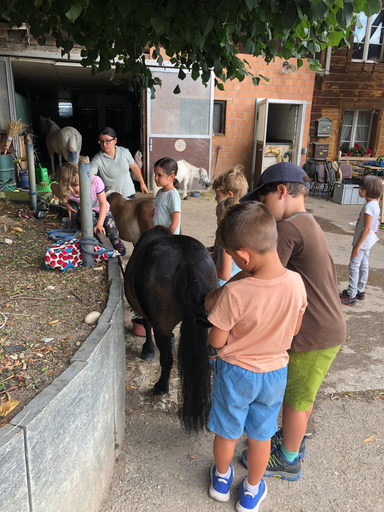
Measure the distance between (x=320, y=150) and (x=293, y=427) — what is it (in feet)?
39.9

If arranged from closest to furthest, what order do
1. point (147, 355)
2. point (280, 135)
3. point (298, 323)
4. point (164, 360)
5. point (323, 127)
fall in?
point (298, 323) < point (164, 360) < point (147, 355) < point (323, 127) < point (280, 135)

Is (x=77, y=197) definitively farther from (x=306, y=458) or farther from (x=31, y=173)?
(x=306, y=458)

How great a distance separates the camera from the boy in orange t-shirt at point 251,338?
1.60 meters

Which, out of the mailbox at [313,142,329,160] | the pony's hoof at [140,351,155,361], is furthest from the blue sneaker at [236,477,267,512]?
the mailbox at [313,142,329,160]

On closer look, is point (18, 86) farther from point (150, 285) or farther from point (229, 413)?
point (229, 413)

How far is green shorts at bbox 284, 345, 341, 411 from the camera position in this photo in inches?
76.9

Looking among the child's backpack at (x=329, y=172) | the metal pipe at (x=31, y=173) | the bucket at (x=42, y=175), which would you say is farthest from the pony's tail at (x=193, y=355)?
the child's backpack at (x=329, y=172)

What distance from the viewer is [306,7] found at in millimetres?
2258

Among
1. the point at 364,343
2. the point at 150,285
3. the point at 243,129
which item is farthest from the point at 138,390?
the point at 243,129

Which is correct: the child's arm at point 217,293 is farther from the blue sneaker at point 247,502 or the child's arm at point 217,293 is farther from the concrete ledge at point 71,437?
the blue sneaker at point 247,502

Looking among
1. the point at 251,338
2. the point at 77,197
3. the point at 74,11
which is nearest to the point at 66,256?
the point at 77,197

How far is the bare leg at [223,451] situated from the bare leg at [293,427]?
374mm

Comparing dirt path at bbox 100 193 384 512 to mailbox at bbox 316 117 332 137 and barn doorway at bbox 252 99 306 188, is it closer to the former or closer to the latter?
barn doorway at bbox 252 99 306 188

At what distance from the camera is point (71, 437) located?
151 cm
